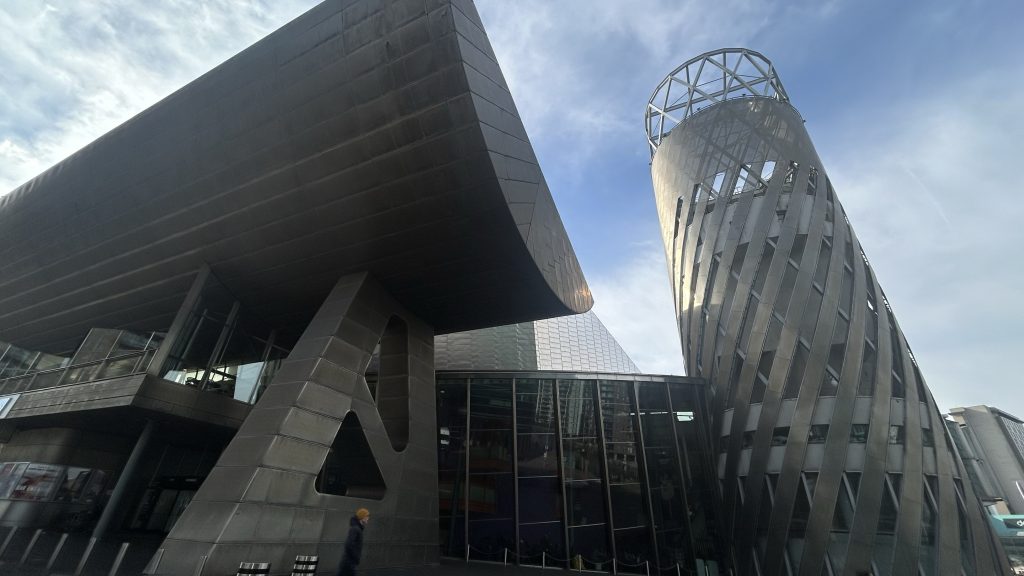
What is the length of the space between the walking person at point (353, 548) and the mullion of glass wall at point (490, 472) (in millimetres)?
13167

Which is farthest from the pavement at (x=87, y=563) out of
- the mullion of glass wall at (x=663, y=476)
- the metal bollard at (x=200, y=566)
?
the mullion of glass wall at (x=663, y=476)

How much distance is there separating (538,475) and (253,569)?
13902 millimetres

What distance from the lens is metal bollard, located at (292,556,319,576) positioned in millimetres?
9922

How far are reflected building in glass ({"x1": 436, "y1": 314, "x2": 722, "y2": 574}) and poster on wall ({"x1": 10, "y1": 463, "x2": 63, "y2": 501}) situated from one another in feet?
50.0

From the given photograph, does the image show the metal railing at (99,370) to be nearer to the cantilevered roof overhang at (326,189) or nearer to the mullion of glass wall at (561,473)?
the cantilevered roof overhang at (326,189)

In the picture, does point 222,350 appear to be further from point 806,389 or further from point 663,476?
point 806,389

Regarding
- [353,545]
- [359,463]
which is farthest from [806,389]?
[353,545]

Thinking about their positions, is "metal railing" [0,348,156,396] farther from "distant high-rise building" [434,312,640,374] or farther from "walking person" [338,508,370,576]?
"distant high-rise building" [434,312,640,374]

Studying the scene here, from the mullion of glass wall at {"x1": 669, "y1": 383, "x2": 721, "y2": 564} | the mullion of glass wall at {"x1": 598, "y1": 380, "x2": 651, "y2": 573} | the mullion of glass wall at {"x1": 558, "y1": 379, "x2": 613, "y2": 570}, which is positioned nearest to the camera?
the mullion of glass wall at {"x1": 558, "y1": 379, "x2": 613, "y2": 570}

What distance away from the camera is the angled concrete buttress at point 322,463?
10195 millimetres

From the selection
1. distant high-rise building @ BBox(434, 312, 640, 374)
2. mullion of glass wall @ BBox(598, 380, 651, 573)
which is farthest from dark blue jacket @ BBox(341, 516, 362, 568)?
distant high-rise building @ BBox(434, 312, 640, 374)

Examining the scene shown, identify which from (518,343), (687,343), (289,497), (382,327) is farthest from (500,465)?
(518,343)

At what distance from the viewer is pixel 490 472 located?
2127 centimetres

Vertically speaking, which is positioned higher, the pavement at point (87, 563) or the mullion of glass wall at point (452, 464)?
the mullion of glass wall at point (452, 464)
